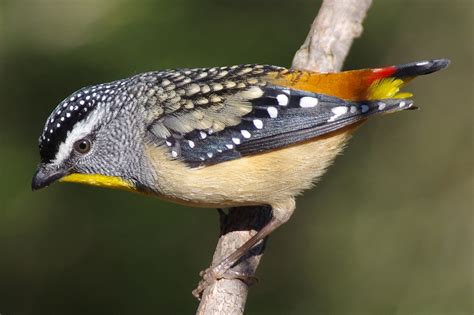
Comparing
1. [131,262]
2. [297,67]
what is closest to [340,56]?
[297,67]

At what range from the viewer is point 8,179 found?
24.2 feet

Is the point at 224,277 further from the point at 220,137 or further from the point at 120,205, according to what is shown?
the point at 120,205

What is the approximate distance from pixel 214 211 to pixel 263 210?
5.08 feet

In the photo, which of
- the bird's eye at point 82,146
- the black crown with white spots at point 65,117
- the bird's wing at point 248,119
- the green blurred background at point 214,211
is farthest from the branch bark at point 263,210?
the black crown with white spots at point 65,117

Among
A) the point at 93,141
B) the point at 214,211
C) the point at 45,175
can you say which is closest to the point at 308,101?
the point at 93,141

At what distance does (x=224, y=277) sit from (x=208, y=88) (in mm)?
1245

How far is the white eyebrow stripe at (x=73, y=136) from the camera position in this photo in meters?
5.77

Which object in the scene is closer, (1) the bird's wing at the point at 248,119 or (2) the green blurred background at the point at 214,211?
(1) the bird's wing at the point at 248,119

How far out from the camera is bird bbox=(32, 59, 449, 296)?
575 centimetres

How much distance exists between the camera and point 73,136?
19.0 feet

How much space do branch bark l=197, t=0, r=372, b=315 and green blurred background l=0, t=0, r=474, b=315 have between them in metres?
0.97

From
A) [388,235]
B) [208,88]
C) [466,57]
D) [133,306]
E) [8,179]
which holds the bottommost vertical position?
[133,306]

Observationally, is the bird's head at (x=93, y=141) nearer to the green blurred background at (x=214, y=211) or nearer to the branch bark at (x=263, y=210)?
the branch bark at (x=263, y=210)

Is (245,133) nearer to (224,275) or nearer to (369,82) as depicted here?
(369,82)
